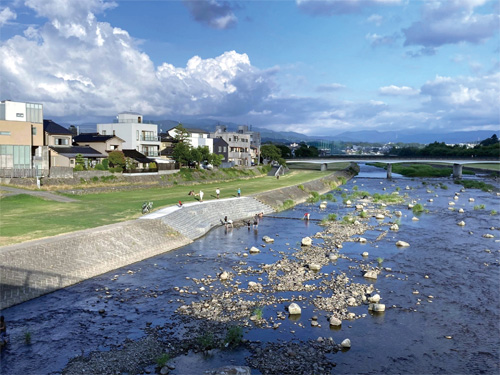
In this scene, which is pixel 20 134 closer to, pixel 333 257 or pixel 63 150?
pixel 63 150

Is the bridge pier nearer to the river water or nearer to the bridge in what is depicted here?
the bridge

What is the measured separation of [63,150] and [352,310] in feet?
182

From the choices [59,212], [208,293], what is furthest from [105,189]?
[208,293]

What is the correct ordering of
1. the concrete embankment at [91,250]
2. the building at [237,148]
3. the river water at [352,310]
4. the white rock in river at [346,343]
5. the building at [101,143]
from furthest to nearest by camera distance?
the building at [237,148]
the building at [101,143]
the concrete embankment at [91,250]
the white rock in river at [346,343]
the river water at [352,310]

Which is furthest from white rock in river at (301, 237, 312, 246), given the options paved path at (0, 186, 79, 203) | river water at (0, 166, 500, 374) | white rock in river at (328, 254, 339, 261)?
paved path at (0, 186, 79, 203)

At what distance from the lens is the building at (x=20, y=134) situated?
53.0 m

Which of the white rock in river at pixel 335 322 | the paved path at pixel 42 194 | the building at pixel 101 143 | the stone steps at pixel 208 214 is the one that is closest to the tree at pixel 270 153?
the building at pixel 101 143

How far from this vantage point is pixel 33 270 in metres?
23.2

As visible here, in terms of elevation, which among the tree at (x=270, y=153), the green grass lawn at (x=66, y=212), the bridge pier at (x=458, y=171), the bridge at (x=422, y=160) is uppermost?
Answer: the tree at (x=270, y=153)

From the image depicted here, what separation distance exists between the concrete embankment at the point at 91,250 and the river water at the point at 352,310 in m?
0.79

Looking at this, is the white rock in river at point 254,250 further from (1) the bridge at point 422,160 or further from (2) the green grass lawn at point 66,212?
(1) the bridge at point 422,160

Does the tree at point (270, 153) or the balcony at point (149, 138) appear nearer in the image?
the balcony at point (149, 138)

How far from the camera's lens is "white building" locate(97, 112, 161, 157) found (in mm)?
81500

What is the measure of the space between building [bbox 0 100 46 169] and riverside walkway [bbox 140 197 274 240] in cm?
2612
